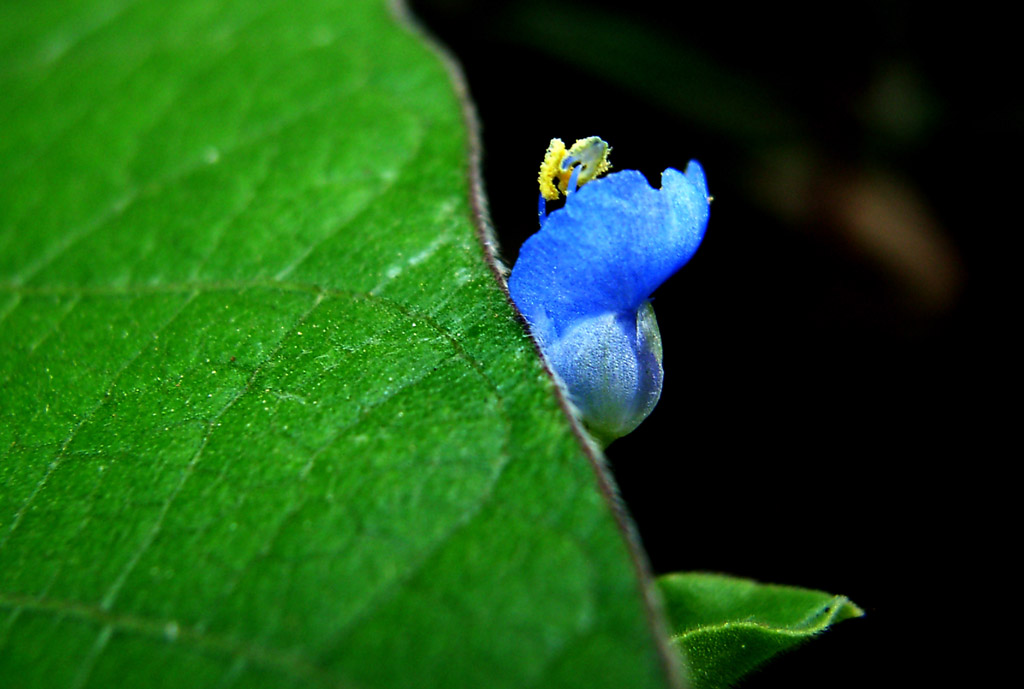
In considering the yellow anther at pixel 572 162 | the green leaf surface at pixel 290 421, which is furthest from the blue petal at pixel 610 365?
the yellow anther at pixel 572 162

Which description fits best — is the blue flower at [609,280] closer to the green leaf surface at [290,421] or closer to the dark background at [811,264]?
the green leaf surface at [290,421]

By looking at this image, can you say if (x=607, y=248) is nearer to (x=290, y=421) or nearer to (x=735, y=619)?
(x=290, y=421)

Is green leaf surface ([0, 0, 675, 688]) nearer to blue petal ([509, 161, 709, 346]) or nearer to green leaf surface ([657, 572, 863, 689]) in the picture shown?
blue petal ([509, 161, 709, 346])

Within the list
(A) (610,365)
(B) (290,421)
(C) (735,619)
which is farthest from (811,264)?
(B) (290,421)

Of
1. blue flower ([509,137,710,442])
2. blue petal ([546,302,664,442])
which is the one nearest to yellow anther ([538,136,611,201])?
blue flower ([509,137,710,442])

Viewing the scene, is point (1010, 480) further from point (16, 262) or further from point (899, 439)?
point (16, 262)

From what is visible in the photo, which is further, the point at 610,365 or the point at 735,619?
the point at 735,619

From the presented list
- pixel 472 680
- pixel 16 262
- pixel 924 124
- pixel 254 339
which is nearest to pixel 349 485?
pixel 472 680
